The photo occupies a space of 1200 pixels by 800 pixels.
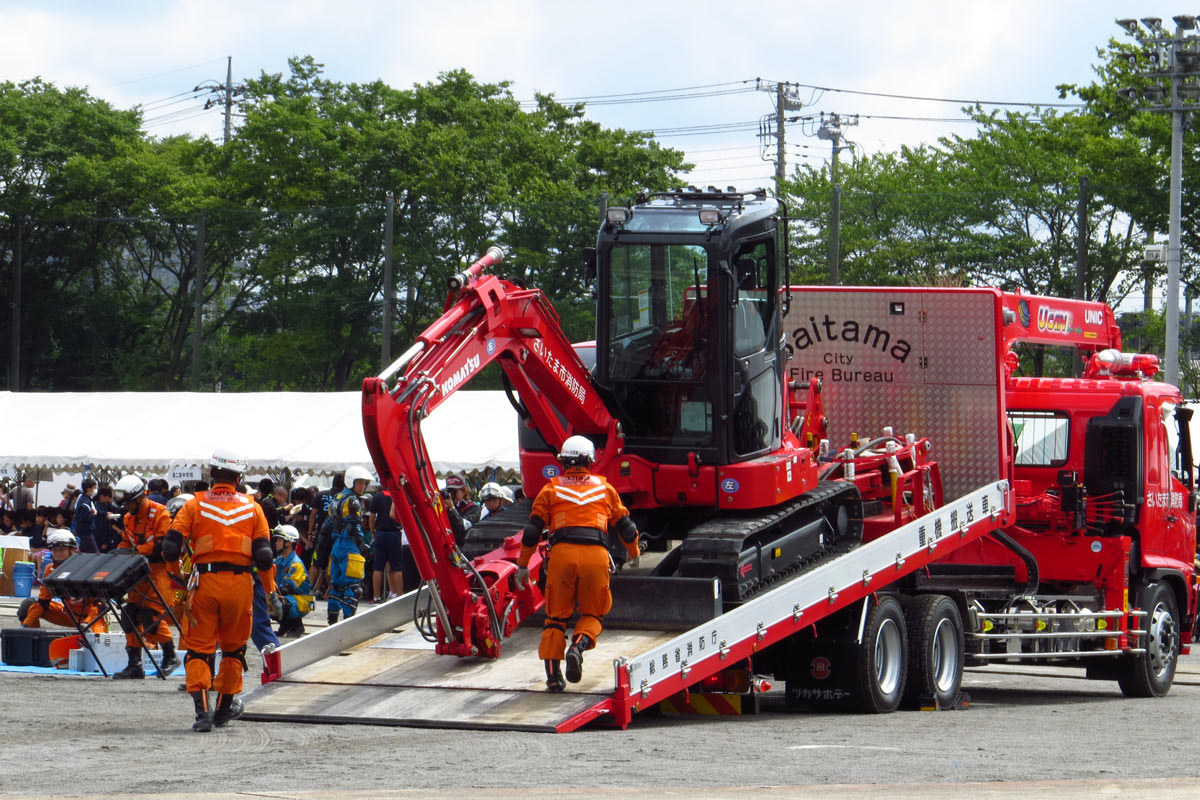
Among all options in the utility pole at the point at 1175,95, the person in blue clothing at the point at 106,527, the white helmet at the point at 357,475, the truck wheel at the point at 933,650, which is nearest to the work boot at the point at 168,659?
the truck wheel at the point at 933,650

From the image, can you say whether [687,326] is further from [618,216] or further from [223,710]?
[223,710]

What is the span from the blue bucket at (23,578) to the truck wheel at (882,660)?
14975mm

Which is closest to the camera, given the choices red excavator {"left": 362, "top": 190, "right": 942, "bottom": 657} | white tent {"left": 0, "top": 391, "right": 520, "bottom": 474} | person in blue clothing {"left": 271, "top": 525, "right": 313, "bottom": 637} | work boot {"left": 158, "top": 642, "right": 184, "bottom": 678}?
red excavator {"left": 362, "top": 190, "right": 942, "bottom": 657}

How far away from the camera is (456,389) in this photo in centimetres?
1170

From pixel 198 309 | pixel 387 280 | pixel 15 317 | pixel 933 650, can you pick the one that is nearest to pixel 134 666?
pixel 933 650

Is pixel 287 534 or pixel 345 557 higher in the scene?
pixel 287 534

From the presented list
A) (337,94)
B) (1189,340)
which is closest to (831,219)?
(1189,340)

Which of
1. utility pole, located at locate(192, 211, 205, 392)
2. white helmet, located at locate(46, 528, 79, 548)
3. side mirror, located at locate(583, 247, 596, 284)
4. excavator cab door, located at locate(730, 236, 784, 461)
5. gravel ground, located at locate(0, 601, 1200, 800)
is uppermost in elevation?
utility pole, located at locate(192, 211, 205, 392)

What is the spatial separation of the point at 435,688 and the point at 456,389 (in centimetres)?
199

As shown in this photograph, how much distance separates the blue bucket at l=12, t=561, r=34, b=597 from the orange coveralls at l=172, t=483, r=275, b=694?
46.5ft

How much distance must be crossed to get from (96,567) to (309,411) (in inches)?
602

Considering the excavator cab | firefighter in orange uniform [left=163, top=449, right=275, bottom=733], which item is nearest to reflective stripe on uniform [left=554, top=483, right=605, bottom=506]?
the excavator cab

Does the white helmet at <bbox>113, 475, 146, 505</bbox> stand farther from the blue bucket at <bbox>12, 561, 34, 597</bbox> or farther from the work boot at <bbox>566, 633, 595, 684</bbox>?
the blue bucket at <bbox>12, 561, 34, 597</bbox>

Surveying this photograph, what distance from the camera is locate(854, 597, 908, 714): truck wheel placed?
41.2 ft
